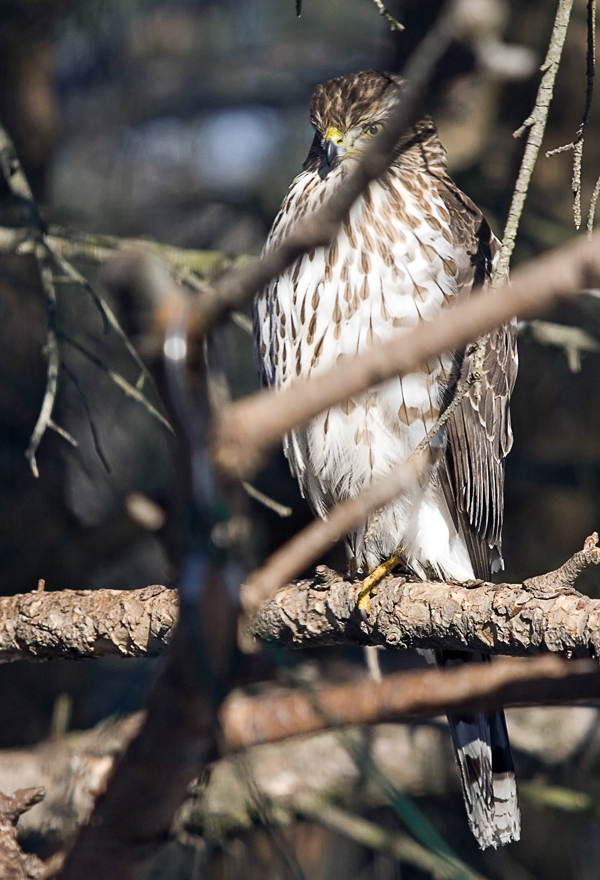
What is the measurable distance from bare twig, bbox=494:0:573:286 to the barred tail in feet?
5.41

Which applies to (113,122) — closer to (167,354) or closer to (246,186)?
(246,186)

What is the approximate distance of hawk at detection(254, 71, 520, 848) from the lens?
278 cm

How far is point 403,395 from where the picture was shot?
9.18 feet

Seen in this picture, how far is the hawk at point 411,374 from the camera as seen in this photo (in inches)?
109

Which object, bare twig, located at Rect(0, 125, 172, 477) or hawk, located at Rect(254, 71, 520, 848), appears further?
hawk, located at Rect(254, 71, 520, 848)

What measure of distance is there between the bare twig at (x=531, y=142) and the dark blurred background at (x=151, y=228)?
148 centimetres

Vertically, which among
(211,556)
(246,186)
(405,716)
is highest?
(211,556)

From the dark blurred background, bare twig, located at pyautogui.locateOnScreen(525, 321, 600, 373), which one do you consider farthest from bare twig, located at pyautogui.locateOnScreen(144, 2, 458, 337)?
bare twig, located at pyautogui.locateOnScreen(525, 321, 600, 373)

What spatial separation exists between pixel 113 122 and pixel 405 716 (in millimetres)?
5267

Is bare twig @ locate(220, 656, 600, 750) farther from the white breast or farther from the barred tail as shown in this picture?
the barred tail

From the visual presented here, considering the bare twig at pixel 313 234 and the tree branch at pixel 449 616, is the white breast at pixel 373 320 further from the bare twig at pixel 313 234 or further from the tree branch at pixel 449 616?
the bare twig at pixel 313 234

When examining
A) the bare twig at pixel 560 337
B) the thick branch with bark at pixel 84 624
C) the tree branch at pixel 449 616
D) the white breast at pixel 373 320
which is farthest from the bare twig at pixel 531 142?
the bare twig at pixel 560 337

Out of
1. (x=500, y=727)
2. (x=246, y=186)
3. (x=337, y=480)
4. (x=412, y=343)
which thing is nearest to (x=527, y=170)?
(x=412, y=343)

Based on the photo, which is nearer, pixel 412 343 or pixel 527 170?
pixel 412 343
